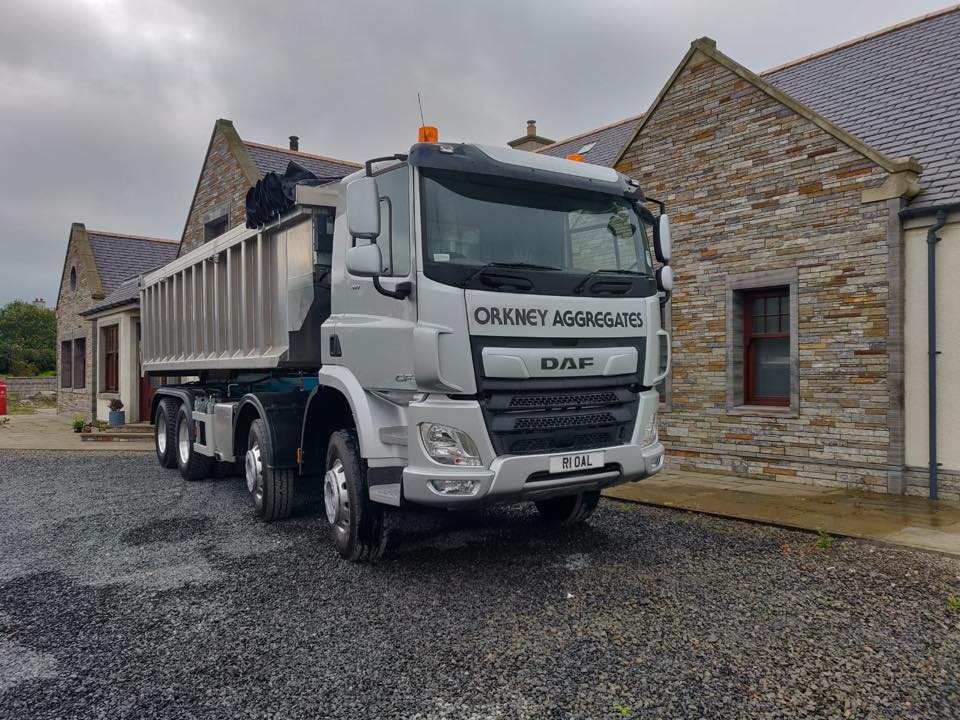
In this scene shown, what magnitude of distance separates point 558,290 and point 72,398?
23220mm

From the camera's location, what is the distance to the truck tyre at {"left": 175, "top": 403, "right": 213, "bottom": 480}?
9672 millimetres

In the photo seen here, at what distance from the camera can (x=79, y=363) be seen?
2375 centimetres

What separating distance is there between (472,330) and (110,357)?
19.6 meters

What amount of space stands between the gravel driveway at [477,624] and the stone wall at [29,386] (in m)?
35.3

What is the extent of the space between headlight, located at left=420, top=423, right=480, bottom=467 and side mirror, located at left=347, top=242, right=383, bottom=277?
1123 mm

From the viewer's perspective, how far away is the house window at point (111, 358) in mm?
20562

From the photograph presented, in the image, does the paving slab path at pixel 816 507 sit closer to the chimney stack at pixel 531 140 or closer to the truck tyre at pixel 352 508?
the truck tyre at pixel 352 508

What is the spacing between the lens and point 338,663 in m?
3.82

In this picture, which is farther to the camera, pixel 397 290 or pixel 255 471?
pixel 255 471

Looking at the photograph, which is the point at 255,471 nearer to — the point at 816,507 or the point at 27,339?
the point at 816,507

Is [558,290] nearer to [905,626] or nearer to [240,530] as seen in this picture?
[905,626]

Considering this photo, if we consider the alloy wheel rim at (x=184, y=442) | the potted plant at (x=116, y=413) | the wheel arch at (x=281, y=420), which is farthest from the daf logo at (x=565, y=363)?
the potted plant at (x=116, y=413)

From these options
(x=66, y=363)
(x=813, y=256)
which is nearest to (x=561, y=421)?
(x=813, y=256)

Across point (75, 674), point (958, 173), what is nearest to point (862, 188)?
point (958, 173)
